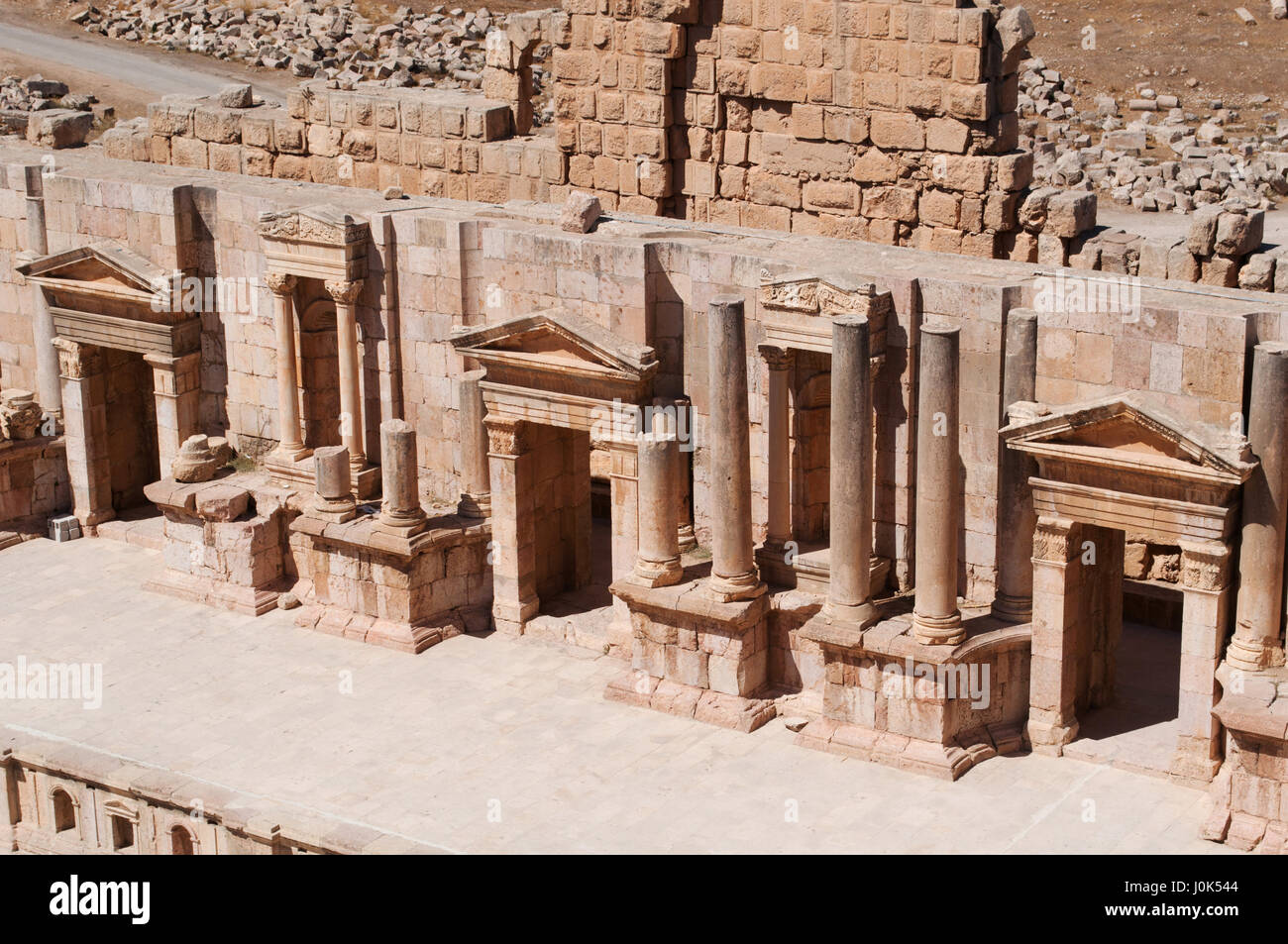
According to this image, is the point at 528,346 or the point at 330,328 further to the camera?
the point at 330,328

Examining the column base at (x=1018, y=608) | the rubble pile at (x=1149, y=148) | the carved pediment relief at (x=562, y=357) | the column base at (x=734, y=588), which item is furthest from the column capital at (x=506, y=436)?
the rubble pile at (x=1149, y=148)

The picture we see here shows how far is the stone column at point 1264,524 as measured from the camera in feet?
72.0

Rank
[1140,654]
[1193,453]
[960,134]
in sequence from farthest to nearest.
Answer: [960,134], [1140,654], [1193,453]

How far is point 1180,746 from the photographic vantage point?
76.3 feet

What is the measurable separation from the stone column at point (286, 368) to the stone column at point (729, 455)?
639cm

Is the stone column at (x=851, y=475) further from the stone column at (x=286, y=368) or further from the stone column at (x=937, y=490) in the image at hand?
the stone column at (x=286, y=368)

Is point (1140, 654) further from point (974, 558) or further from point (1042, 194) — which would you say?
point (1042, 194)

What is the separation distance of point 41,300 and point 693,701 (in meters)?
11.6

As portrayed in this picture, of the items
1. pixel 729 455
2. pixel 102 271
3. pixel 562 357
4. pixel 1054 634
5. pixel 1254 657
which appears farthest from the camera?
pixel 102 271

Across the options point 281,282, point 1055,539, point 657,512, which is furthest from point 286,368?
point 1055,539

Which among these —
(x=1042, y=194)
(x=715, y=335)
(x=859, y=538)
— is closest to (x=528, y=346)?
(x=715, y=335)

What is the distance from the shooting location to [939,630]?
23.9 meters

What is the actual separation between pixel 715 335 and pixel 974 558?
3.67 metres

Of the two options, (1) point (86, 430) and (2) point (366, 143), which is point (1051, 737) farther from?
(2) point (366, 143)
